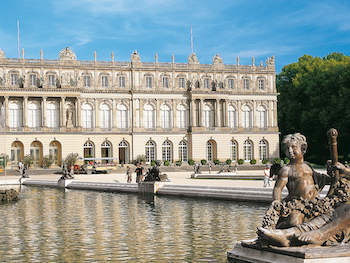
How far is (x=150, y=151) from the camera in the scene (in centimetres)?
6103

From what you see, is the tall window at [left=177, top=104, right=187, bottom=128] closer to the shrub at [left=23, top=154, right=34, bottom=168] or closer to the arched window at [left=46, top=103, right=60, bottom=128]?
the arched window at [left=46, top=103, right=60, bottom=128]

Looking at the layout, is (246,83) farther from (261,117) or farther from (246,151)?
(246,151)

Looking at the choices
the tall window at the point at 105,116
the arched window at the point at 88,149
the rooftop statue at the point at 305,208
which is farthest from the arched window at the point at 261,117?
the rooftop statue at the point at 305,208

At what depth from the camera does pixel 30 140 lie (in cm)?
5550

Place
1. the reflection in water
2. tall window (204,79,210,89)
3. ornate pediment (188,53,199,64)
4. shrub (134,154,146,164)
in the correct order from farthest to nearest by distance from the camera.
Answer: ornate pediment (188,53,199,64), tall window (204,79,210,89), shrub (134,154,146,164), the reflection in water

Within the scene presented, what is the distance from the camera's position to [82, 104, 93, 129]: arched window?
58.7 m

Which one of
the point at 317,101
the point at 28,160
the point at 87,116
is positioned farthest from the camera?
the point at 87,116

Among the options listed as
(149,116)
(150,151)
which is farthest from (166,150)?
(149,116)

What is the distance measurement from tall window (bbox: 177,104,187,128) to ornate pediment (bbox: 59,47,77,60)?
48.5 ft

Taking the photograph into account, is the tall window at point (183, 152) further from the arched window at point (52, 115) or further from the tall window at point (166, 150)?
the arched window at point (52, 115)

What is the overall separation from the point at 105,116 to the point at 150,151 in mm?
7285

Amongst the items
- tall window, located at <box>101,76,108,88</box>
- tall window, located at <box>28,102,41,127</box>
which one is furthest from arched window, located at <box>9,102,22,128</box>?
tall window, located at <box>101,76,108,88</box>

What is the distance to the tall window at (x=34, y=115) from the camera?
185ft

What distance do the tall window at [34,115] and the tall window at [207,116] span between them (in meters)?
20.9
